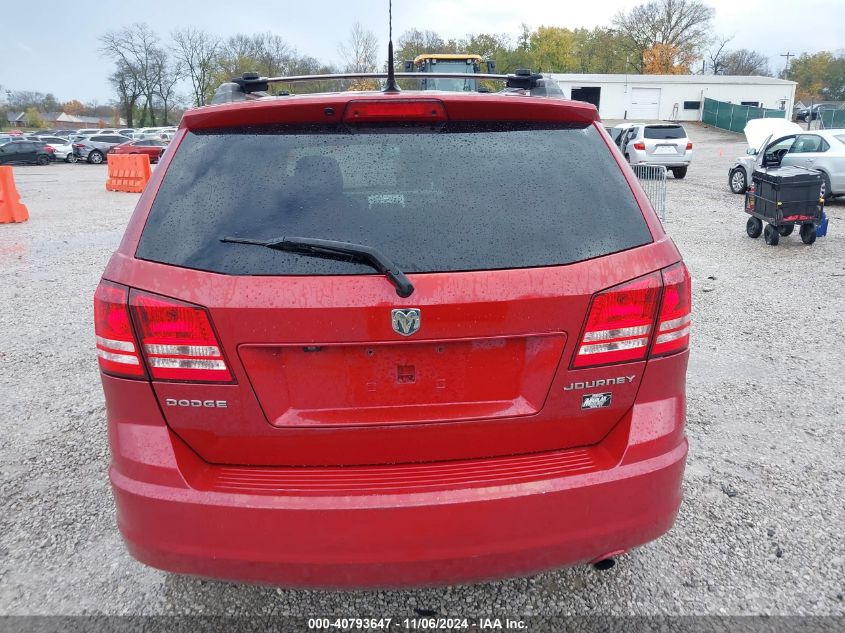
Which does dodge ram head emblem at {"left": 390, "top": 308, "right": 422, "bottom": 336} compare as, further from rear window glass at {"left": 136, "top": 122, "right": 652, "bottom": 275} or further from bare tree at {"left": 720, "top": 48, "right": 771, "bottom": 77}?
bare tree at {"left": 720, "top": 48, "right": 771, "bottom": 77}

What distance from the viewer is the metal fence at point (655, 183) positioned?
41.4ft

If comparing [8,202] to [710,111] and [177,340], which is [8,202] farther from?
[710,111]

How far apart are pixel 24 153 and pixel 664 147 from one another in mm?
34652

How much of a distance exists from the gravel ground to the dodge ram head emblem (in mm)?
1305

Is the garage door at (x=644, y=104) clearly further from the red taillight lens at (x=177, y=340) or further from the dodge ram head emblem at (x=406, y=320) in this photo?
the red taillight lens at (x=177, y=340)

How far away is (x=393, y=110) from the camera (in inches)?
78.8

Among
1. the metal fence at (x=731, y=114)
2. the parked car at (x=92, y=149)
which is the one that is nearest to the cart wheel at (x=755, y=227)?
the parked car at (x=92, y=149)

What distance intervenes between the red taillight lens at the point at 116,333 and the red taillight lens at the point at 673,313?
62.1 inches

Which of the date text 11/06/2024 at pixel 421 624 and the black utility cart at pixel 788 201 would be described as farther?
the black utility cart at pixel 788 201

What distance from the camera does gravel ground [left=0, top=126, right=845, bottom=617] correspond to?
8.30ft

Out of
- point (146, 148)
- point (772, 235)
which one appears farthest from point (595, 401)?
point (146, 148)

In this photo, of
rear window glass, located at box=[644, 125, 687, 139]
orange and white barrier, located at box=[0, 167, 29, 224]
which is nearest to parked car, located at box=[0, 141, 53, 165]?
orange and white barrier, located at box=[0, 167, 29, 224]

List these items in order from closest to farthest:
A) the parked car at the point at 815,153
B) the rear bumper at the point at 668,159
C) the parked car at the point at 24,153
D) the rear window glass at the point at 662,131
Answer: the parked car at the point at 815,153, the rear bumper at the point at 668,159, the rear window glass at the point at 662,131, the parked car at the point at 24,153

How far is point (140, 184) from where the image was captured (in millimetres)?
A: 20828
